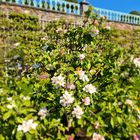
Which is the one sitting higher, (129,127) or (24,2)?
(24,2)

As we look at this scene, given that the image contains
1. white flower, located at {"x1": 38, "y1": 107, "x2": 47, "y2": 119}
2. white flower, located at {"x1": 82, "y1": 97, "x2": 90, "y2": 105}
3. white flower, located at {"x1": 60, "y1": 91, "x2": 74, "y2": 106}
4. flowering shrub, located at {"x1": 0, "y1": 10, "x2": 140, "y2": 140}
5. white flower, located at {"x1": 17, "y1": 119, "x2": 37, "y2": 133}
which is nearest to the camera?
white flower, located at {"x1": 17, "y1": 119, "x2": 37, "y2": 133}

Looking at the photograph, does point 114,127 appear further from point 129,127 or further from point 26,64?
point 26,64

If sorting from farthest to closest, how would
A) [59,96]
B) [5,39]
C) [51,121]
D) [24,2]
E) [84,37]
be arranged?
[24,2] < [5,39] < [84,37] < [59,96] < [51,121]

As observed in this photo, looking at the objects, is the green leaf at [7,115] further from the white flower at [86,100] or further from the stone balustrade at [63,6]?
the stone balustrade at [63,6]

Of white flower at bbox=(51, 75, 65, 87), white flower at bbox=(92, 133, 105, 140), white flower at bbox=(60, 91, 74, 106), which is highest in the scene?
white flower at bbox=(51, 75, 65, 87)

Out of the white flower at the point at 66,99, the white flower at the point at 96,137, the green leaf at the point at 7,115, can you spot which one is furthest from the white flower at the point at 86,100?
the green leaf at the point at 7,115

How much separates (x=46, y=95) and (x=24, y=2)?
12852 millimetres

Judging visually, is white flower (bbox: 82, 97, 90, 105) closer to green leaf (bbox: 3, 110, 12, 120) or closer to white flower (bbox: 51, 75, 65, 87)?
white flower (bbox: 51, 75, 65, 87)

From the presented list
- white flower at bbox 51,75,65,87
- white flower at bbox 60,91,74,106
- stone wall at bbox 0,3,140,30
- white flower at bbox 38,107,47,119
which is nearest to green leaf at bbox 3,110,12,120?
white flower at bbox 38,107,47,119

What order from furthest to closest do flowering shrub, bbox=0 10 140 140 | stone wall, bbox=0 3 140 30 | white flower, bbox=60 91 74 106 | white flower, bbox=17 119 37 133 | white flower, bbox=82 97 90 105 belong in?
stone wall, bbox=0 3 140 30 → white flower, bbox=82 97 90 105 → white flower, bbox=60 91 74 106 → flowering shrub, bbox=0 10 140 140 → white flower, bbox=17 119 37 133

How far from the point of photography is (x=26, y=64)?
6.27 metres

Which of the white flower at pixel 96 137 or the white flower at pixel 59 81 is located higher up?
the white flower at pixel 59 81

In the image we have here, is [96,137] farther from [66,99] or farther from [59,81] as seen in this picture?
[59,81]

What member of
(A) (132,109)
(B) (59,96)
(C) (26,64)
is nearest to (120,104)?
(A) (132,109)
